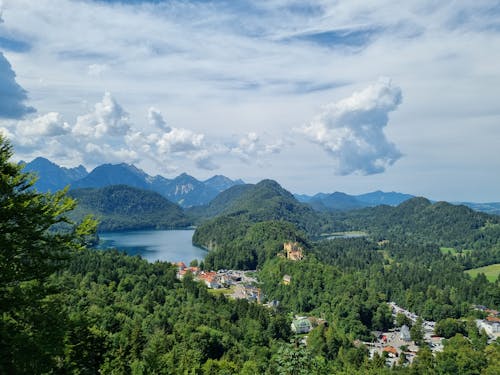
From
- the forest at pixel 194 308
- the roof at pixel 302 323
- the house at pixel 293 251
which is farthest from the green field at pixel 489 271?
the roof at pixel 302 323

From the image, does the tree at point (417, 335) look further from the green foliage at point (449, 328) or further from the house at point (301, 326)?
the house at point (301, 326)

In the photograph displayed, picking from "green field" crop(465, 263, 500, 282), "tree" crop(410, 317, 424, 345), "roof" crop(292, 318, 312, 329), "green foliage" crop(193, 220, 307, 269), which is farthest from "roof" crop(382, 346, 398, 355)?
"green field" crop(465, 263, 500, 282)

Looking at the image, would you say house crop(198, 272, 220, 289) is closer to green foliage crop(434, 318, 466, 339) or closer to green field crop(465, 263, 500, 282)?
green foliage crop(434, 318, 466, 339)

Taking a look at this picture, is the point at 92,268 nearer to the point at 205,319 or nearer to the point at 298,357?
the point at 205,319

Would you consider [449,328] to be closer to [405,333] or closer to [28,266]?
[405,333]

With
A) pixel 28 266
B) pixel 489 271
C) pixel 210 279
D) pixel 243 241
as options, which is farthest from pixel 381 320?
pixel 243 241

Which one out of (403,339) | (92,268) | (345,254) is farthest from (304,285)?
(345,254)
